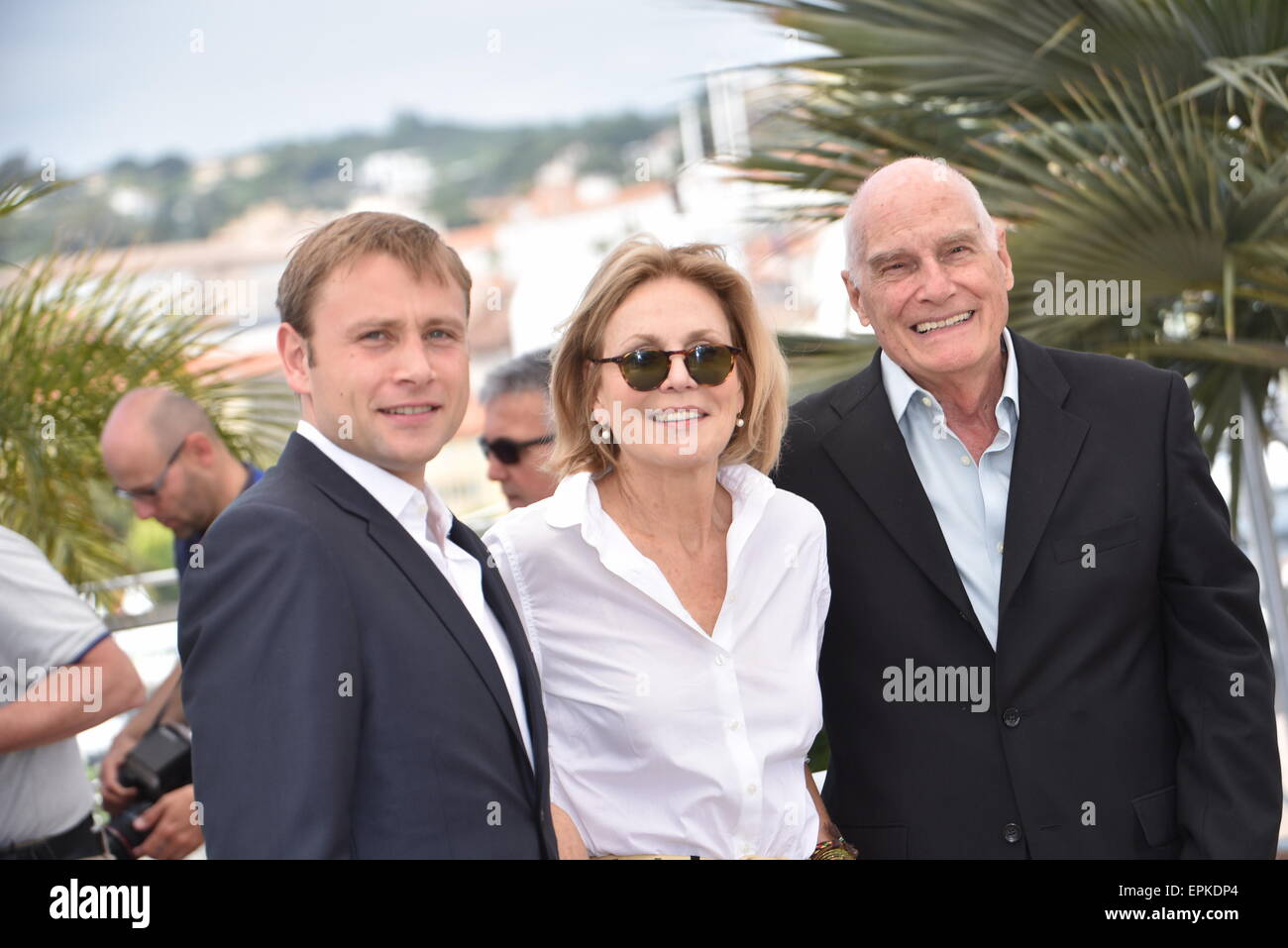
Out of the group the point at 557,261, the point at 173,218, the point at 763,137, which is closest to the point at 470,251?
the point at 173,218

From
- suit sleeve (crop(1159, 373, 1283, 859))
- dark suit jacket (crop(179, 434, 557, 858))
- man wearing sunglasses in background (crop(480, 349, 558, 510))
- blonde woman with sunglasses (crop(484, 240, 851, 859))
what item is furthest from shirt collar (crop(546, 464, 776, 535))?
man wearing sunglasses in background (crop(480, 349, 558, 510))

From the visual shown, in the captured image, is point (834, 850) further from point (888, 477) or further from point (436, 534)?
point (436, 534)

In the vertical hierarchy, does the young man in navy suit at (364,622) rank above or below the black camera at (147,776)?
above

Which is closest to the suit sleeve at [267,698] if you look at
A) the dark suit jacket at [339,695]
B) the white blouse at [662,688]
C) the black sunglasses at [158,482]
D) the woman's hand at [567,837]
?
the dark suit jacket at [339,695]

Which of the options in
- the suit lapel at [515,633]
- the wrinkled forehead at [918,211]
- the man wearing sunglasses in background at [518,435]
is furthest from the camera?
the man wearing sunglasses in background at [518,435]

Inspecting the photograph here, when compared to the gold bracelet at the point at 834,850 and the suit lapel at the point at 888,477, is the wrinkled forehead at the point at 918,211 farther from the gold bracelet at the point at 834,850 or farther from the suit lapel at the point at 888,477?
the gold bracelet at the point at 834,850

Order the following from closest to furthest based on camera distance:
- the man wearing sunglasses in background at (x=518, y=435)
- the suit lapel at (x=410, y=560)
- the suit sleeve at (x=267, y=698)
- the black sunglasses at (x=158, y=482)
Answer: the suit sleeve at (x=267, y=698)
the suit lapel at (x=410, y=560)
the man wearing sunglasses in background at (x=518, y=435)
the black sunglasses at (x=158, y=482)

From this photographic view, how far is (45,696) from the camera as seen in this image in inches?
101

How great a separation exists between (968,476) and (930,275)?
1.23ft

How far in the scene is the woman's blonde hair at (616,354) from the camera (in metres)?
2.24

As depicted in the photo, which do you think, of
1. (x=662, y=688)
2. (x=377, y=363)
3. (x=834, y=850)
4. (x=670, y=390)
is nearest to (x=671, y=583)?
(x=662, y=688)

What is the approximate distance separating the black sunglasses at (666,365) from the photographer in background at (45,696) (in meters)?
1.32

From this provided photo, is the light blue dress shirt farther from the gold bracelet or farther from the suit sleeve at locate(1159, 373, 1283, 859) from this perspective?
the gold bracelet

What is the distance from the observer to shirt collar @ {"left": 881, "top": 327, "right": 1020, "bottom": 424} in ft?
7.87
